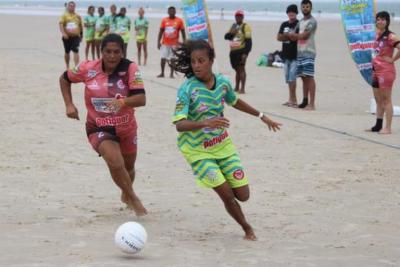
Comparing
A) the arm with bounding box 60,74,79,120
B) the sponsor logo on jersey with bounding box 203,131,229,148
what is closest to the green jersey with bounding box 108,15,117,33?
the arm with bounding box 60,74,79,120

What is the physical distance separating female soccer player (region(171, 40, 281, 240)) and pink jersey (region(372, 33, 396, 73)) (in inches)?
217

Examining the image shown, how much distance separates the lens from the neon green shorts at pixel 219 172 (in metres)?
5.78

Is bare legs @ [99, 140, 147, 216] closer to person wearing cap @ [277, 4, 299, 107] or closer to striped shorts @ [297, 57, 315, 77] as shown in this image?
striped shorts @ [297, 57, 315, 77]

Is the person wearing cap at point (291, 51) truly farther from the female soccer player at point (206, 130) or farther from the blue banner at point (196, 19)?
the female soccer player at point (206, 130)

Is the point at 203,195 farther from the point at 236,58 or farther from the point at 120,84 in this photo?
the point at 236,58

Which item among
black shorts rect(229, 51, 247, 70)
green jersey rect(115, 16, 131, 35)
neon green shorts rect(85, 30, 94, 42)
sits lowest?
neon green shorts rect(85, 30, 94, 42)

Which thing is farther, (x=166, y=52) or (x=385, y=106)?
(x=166, y=52)

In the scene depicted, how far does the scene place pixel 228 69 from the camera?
71.2 ft

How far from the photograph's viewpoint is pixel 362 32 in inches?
504

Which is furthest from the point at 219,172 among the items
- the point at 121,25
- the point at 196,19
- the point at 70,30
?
the point at 121,25

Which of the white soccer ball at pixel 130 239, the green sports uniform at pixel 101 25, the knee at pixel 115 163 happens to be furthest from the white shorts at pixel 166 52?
the white soccer ball at pixel 130 239

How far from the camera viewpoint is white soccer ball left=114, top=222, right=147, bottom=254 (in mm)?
5320

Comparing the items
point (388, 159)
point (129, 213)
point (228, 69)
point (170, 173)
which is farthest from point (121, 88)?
point (228, 69)

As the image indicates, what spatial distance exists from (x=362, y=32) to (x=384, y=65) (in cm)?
191
